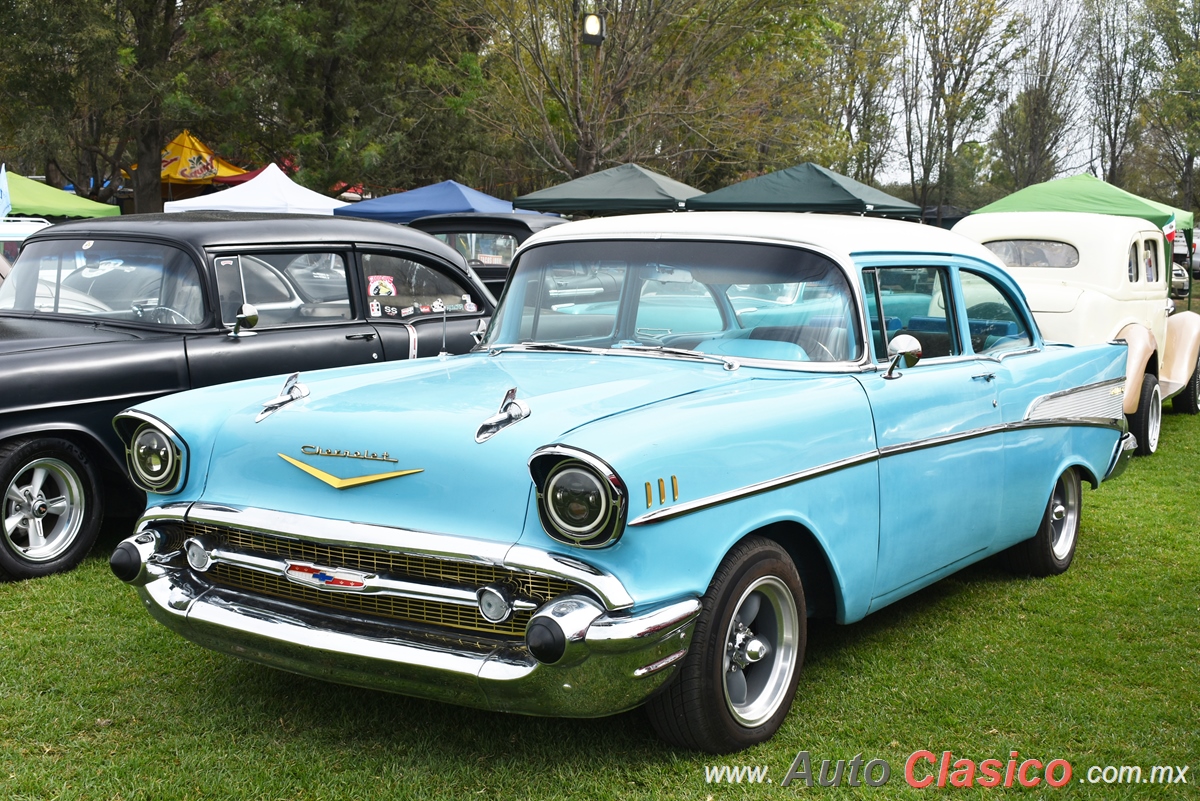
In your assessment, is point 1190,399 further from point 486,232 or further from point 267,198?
point 267,198

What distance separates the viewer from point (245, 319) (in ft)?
17.9

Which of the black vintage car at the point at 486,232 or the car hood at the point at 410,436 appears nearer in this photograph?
the car hood at the point at 410,436

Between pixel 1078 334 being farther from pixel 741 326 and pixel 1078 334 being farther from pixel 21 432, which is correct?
pixel 21 432

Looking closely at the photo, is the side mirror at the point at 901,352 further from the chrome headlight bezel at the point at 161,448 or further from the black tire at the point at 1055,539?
the chrome headlight bezel at the point at 161,448

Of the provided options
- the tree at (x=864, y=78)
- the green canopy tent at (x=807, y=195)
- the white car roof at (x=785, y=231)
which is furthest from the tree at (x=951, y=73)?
the white car roof at (x=785, y=231)

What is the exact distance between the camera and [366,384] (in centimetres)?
386

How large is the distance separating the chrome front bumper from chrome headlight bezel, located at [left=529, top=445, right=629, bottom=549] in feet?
0.29

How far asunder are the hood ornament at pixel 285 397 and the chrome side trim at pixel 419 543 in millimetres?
323

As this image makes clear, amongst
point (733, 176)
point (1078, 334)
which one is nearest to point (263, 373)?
point (1078, 334)

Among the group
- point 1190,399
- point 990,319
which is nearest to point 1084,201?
point 1190,399

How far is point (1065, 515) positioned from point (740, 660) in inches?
107

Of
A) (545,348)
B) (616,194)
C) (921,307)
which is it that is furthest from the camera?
(616,194)

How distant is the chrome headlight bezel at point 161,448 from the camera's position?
3578 mm

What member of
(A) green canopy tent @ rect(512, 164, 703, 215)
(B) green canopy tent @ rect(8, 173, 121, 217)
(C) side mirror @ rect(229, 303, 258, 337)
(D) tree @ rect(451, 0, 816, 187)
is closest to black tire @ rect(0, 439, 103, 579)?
(C) side mirror @ rect(229, 303, 258, 337)
